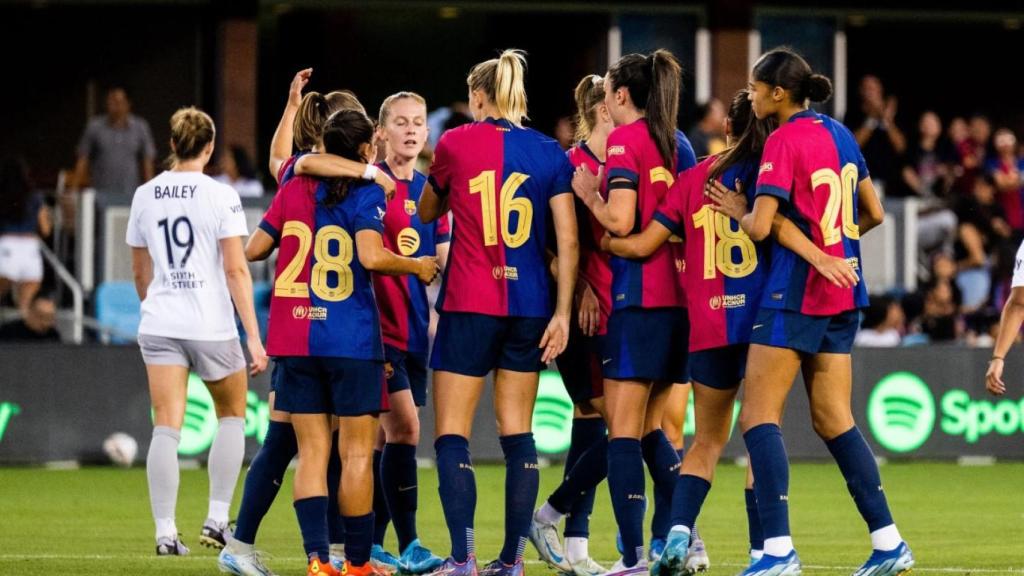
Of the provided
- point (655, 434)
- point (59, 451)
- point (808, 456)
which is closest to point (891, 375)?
point (808, 456)

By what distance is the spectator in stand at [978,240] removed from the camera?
65.6 ft

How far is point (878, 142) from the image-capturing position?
21.1m

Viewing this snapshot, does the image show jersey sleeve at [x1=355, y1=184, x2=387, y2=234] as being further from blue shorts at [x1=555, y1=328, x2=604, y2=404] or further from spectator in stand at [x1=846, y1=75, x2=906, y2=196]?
spectator in stand at [x1=846, y1=75, x2=906, y2=196]

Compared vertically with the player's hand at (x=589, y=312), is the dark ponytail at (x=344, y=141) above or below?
above

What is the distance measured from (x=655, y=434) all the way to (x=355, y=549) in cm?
159

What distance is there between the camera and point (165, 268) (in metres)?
9.66

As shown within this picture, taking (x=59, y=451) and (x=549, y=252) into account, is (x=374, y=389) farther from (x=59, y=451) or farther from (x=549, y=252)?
(x=59, y=451)

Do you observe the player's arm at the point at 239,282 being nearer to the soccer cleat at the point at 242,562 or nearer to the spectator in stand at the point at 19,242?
the soccer cleat at the point at 242,562

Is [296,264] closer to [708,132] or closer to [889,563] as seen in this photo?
[889,563]

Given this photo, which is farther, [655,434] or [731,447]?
[731,447]

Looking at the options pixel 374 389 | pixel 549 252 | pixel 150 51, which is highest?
pixel 150 51

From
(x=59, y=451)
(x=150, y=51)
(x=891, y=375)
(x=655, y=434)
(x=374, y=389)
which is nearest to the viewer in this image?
(x=374, y=389)

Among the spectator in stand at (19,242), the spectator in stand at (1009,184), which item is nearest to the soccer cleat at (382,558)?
the spectator in stand at (19,242)

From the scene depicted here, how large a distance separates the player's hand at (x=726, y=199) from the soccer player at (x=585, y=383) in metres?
0.78
